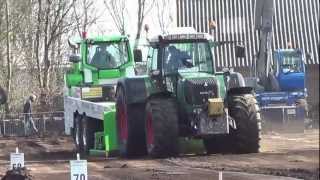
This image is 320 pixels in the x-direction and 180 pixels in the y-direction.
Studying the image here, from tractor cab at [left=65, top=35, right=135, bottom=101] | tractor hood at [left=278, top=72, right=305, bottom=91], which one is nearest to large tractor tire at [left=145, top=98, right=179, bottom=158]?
tractor cab at [left=65, top=35, right=135, bottom=101]

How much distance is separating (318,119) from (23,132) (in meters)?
10.7

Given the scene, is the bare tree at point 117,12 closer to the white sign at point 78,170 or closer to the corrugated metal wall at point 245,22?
the corrugated metal wall at point 245,22

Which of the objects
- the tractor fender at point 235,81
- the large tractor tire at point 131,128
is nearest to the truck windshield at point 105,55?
the large tractor tire at point 131,128

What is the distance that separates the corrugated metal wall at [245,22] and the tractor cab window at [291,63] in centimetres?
869

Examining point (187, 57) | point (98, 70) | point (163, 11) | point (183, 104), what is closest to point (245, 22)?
point (163, 11)

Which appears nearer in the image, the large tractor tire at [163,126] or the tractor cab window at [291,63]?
the large tractor tire at [163,126]

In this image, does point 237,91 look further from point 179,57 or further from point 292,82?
point 292,82

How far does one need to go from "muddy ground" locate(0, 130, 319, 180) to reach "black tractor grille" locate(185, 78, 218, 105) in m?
1.18

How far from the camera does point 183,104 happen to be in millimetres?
15500

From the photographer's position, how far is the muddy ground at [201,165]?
12.5 m

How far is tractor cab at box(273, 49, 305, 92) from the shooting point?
2552cm

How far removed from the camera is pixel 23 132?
93.7 feet

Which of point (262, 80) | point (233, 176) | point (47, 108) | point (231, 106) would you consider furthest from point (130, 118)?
point (47, 108)

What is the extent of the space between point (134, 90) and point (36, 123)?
13352mm
